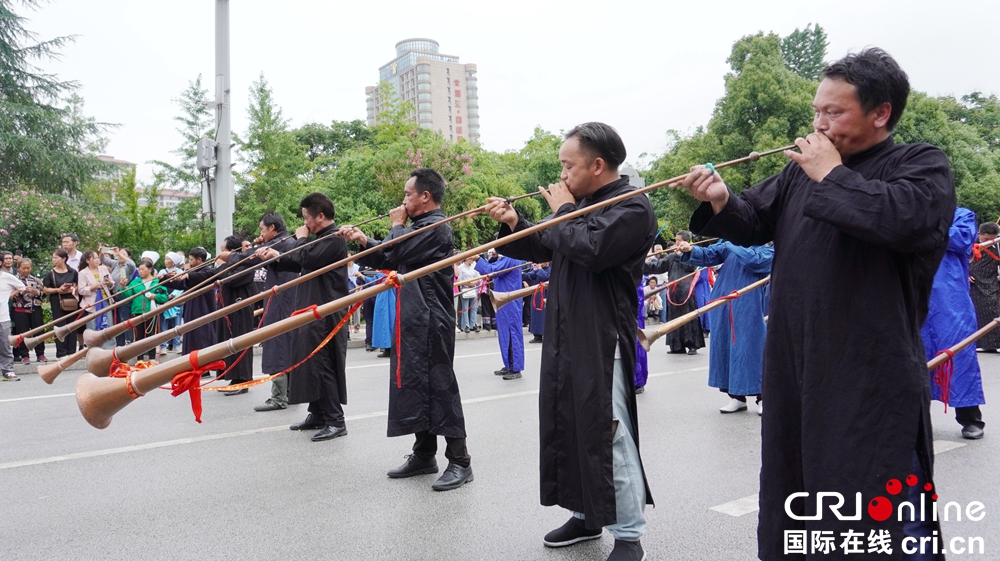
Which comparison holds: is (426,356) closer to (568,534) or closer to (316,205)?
(568,534)

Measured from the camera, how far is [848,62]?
226cm

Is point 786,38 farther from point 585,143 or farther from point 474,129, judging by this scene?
point 474,129

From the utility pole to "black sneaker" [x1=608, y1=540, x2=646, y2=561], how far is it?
1111 cm

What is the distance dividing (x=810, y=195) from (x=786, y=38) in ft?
165

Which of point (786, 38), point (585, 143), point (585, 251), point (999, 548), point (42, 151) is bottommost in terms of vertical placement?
point (999, 548)

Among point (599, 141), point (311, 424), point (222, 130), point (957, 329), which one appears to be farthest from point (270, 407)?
point (222, 130)

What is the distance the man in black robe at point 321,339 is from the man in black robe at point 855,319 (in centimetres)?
395

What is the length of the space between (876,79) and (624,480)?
1.77 m

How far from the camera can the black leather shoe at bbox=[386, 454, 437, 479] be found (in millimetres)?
4527

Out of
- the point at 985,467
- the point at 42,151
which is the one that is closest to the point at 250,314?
the point at 985,467

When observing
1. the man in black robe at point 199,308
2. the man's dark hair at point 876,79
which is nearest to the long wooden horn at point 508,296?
the man's dark hair at point 876,79

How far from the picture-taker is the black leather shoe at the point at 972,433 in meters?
5.29

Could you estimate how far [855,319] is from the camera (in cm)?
211

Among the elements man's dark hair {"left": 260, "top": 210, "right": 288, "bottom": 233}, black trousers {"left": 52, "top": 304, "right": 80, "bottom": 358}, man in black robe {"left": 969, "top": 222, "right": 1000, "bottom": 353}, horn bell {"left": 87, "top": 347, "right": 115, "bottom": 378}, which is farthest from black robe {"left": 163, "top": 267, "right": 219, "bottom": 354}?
man in black robe {"left": 969, "top": 222, "right": 1000, "bottom": 353}
